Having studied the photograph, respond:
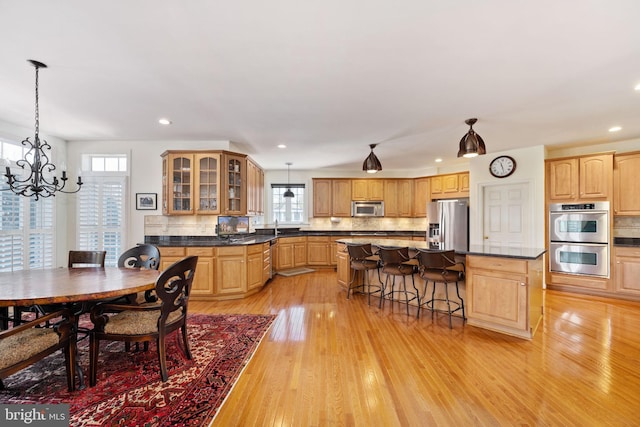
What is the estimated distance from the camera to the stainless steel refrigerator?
5.94 meters

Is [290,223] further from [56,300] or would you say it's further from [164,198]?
[56,300]

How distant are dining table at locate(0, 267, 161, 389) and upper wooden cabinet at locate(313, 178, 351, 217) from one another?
4.92m

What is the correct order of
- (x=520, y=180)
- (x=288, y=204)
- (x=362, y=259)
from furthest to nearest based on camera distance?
(x=288, y=204)
(x=520, y=180)
(x=362, y=259)

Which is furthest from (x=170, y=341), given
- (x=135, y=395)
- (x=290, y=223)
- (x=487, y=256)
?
(x=290, y=223)

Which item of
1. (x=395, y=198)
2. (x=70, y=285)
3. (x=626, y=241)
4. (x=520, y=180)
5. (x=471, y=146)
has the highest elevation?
(x=471, y=146)

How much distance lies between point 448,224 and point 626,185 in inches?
107

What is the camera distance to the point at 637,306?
4023mm

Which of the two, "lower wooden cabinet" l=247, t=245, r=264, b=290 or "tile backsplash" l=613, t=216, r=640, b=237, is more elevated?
"tile backsplash" l=613, t=216, r=640, b=237

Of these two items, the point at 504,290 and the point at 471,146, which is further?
the point at 471,146

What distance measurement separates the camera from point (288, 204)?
7531 mm

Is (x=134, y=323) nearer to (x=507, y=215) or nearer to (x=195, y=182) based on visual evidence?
(x=195, y=182)

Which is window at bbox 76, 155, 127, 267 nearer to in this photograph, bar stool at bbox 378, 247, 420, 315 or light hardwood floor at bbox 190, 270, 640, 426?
light hardwood floor at bbox 190, 270, 640, 426

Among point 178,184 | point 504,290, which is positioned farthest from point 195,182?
point 504,290

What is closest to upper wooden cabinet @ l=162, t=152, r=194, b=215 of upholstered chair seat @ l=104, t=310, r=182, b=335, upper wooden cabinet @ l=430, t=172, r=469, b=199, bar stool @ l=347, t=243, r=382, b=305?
upholstered chair seat @ l=104, t=310, r=182, b=335
